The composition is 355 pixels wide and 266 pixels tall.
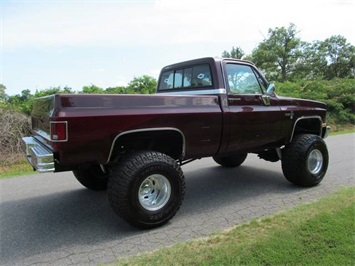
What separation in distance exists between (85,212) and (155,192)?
1.08 metres

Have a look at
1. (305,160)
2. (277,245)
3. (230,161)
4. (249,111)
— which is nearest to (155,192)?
(277,245)

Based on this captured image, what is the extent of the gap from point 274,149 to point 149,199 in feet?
8.59

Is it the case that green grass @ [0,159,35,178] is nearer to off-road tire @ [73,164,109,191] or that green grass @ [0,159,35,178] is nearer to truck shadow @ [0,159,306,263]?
truck shadow @ [0,159,306,263]

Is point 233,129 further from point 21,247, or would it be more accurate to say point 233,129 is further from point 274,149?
point 21,247

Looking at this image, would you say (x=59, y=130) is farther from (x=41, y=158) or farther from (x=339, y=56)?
(x=339, y=56)

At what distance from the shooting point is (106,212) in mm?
4305

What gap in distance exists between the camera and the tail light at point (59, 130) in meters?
3.23

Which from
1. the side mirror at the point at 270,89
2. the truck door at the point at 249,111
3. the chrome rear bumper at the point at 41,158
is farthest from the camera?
the side mirror at the point at 270,89

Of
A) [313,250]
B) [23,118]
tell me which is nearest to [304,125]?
[313,250]

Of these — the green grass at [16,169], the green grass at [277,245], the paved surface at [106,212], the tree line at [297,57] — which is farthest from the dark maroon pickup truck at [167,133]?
the tree line at [297,57]

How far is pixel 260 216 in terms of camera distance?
409 centimetres

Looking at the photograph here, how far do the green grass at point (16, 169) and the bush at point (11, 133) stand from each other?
0.55 ft

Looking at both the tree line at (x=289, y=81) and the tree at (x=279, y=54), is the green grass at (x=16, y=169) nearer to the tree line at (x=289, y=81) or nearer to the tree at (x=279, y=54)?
the tree line at (x=289, y=81)

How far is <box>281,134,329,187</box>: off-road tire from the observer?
17.1 feet
